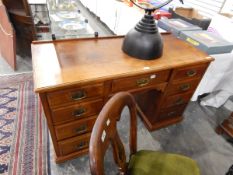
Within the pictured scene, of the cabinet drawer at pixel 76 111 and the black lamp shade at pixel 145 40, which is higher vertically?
the black lamp shade at pixel 145 40

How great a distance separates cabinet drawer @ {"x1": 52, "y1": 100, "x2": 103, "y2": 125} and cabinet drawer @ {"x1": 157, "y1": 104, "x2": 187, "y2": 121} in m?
0.67

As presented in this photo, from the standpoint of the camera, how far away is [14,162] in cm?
122

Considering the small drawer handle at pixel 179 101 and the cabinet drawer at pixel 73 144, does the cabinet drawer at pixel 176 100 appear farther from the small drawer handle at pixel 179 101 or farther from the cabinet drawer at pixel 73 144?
the cabinet drawer at pixel 73 144

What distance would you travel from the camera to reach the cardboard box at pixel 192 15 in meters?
1.79

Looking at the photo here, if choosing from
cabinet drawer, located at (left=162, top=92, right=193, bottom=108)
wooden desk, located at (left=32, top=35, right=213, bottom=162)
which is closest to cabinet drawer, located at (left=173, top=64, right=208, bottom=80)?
wooden desk, located at (left=32, top=35, right=213, bottom=162)

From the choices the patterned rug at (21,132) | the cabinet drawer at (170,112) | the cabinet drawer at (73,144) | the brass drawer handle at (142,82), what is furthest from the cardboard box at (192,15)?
the patterned rug at (21,132)

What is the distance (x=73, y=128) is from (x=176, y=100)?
2.76 ft

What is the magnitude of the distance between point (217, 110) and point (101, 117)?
71.2 inches

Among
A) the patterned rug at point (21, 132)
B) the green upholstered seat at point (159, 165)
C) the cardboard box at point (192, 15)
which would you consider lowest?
the patterned rug at point (21, 132)

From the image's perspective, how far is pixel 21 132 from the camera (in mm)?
1416

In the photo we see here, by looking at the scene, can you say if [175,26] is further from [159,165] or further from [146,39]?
[159,165]

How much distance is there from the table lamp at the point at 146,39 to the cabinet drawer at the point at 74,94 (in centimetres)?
32

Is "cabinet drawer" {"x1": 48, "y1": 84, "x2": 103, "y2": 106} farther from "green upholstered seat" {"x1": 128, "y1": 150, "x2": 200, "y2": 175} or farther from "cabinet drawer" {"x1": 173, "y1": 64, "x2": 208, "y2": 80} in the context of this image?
"cabinet drawer" {"x1": 173, "y1": 64, "x2": 208, "y2": 80}

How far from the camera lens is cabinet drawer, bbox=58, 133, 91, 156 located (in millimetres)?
1110
